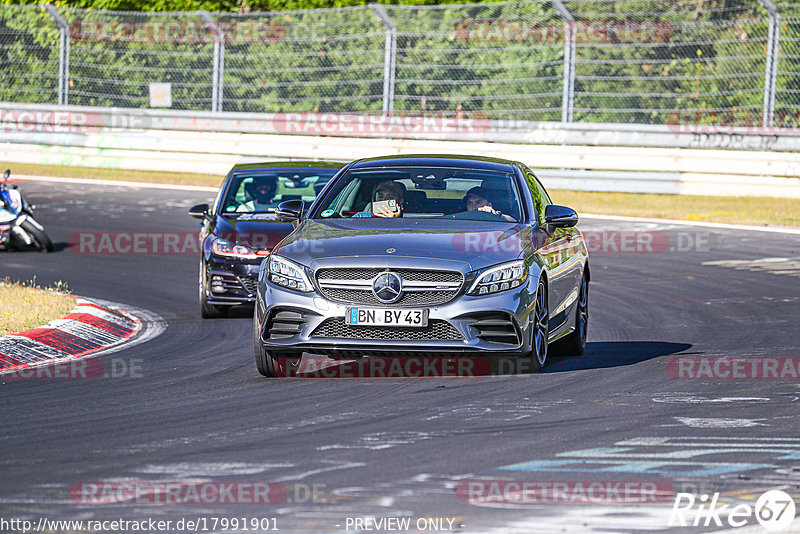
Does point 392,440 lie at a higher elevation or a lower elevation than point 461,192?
lower

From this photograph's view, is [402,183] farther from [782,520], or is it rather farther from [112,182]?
[112,182]

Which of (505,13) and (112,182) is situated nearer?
(505,13)

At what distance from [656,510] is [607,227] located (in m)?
15.7

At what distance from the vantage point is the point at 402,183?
34.7 ft

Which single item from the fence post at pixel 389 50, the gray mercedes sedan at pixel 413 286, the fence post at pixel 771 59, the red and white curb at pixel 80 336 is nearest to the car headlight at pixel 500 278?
the gray mercedes sedan at pixel 413 286

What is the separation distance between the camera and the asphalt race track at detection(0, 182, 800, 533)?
5.78 meters

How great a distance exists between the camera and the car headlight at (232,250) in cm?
1376

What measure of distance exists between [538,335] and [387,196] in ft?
5.42

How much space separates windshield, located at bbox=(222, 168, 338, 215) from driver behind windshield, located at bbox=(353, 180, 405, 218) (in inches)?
178

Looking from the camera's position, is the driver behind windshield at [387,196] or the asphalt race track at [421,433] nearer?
the asphalt race track at [421,433]

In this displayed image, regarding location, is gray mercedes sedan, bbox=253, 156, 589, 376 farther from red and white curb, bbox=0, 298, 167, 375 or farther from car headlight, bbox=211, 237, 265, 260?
car headlight, bbox=211, 237, 265, 260

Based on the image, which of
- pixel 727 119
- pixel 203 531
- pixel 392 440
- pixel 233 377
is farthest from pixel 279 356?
pixel 727 119

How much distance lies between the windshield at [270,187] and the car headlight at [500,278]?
5959 millimetres

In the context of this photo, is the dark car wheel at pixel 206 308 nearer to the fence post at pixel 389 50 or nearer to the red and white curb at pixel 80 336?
the red and white curb at pixel 80 336
